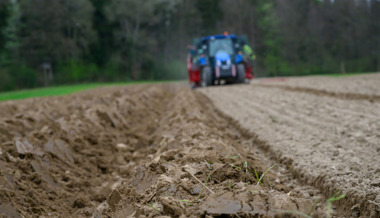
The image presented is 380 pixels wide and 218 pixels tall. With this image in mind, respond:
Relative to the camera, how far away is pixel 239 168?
331cm

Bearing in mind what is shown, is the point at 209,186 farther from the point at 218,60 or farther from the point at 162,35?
the point at 162,35

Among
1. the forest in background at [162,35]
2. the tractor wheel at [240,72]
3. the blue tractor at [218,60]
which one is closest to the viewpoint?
the blue tractor at [218,60]

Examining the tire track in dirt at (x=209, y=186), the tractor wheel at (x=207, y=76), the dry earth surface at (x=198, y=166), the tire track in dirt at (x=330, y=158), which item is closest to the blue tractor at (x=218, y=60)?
the tractor wheel at (x=207, y=76)

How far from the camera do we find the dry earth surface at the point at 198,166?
112 inches

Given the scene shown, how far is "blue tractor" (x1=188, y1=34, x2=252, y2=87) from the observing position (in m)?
17.9

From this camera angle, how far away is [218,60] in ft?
58.2

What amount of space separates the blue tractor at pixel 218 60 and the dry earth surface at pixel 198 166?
9.35 meters

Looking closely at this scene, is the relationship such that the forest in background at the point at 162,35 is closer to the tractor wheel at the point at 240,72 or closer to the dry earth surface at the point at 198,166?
the tractor wheel at the point at 240,72

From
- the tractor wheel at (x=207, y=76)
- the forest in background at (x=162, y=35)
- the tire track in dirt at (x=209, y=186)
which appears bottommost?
the tire track in dirt at (x=209, y=186)

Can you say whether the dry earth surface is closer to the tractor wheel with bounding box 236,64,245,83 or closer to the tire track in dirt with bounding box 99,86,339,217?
the tire track in dirt with bounding box 99,86,339,217

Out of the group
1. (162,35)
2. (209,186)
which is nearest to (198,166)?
(209,186)

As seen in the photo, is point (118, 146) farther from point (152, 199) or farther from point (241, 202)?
point (241, 202)

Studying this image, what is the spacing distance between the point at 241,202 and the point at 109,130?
561 centimetres

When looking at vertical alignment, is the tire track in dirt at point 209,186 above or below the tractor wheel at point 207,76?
below
